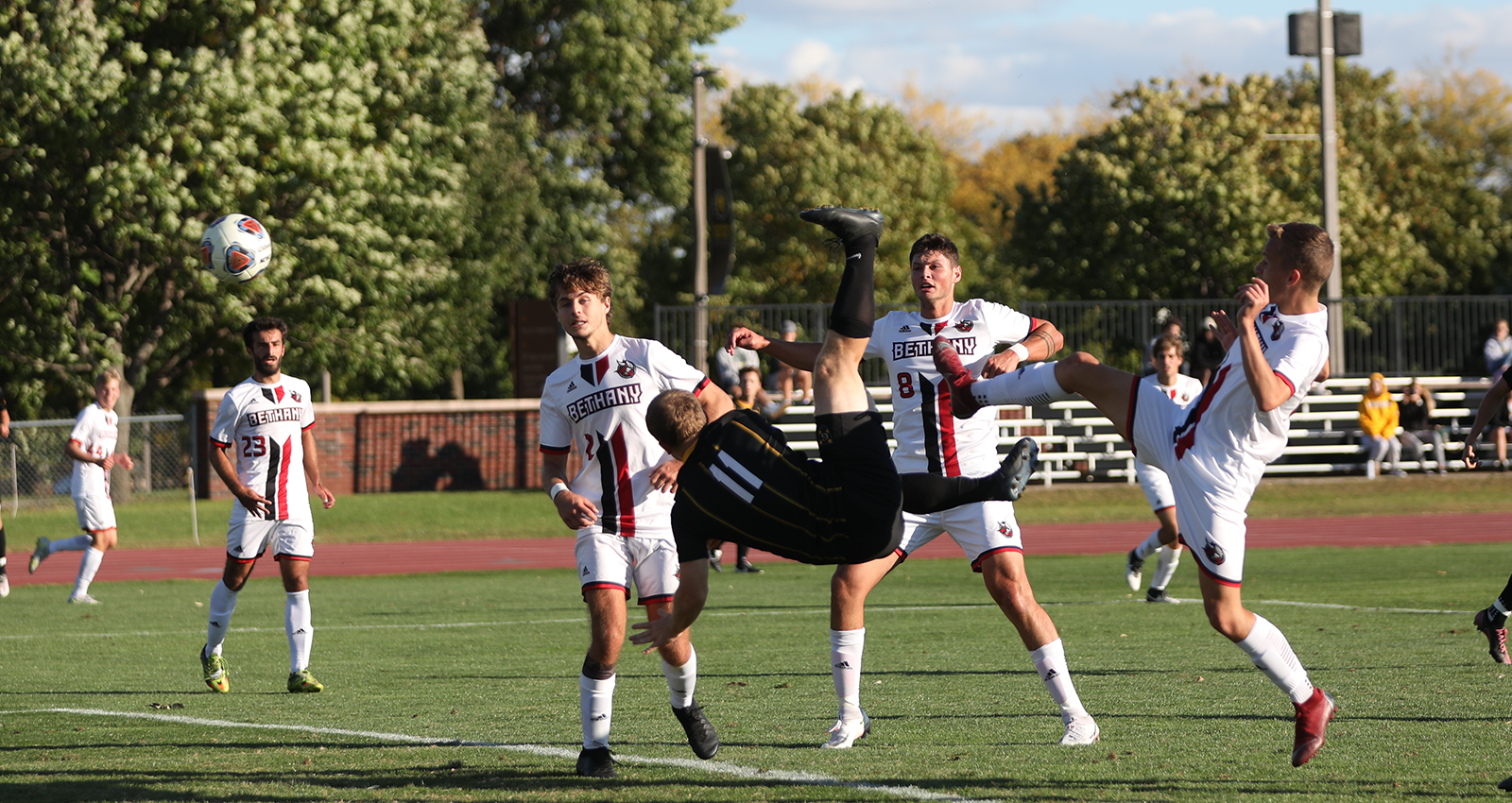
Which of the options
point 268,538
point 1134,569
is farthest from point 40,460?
point 1134,569

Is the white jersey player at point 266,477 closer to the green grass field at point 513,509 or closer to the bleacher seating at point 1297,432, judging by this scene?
the green grass field at point 513,509

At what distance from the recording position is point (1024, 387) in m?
6.20

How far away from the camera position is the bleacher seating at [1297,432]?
26453 millimetres

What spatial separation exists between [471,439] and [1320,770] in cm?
2358

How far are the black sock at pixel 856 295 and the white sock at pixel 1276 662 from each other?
197 cm

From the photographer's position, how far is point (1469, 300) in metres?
28.4

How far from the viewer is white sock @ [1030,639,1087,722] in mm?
6621

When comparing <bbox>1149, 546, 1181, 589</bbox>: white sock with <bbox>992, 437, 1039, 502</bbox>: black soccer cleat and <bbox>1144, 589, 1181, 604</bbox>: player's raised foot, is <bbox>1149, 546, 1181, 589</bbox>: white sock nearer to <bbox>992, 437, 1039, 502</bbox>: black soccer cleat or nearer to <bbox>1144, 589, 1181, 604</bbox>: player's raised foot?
<bbox>1144, 589, 1181, 604</bbox>: player's raised foot

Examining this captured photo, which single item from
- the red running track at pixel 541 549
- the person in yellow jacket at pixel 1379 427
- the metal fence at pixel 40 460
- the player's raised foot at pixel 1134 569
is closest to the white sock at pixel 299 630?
the player's raised foot at pixel 1134 569

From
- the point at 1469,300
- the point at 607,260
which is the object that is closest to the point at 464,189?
the point at 607,260

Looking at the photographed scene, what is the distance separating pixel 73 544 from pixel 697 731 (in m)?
11.5

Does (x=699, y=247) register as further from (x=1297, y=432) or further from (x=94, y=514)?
(x=94, y=514)

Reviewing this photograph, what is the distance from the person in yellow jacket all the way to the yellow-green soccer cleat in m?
21.5

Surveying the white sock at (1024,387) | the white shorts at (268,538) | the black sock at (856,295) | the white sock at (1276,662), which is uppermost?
the black sock at (856,295)
